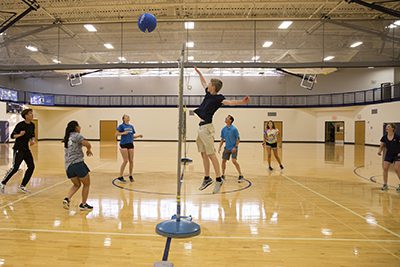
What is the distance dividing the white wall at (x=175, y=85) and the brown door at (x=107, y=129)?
→ 395cm

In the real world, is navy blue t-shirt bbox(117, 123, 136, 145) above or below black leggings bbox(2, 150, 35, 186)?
above

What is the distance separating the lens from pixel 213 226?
13.6 feet

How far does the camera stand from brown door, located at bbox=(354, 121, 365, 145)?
2553 centimetres

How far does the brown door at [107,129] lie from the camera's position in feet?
96.5

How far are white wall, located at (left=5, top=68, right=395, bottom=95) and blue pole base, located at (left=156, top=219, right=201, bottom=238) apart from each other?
26090 millimetres

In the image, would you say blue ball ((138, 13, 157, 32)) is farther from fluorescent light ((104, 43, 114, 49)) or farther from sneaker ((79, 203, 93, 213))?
fluorescent light ((104, 43, 114, 49))

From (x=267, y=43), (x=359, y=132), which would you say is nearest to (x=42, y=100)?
(x=267, y=43)

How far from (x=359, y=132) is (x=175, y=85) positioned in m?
18.4

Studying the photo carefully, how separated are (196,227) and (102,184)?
4.20m

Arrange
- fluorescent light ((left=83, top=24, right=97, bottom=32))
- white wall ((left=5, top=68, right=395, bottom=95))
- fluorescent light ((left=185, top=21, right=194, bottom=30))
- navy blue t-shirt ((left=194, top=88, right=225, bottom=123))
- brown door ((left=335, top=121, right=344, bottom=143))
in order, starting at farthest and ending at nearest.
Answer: white wall ((left=5, top=68, right=395, bottom=95))
brown door ((left=335, top=121, right=344, bottom=143))
fluorescent light ((left=83, top=24, right=97, bottom=32))
fluorescent light ((left=185, top=21, right=194, bottom=30))
navy blue t-shirt ((left=194, top=88, right=225, bottom=123))

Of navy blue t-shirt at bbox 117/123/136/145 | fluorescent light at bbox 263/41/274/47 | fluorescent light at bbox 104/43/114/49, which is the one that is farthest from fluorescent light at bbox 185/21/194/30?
navy blue t-shirt at bbox 117/123/136/145

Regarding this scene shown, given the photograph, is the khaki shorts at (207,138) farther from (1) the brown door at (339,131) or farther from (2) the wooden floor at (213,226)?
(1) the brown door at (339,131)

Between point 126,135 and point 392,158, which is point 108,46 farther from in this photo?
point 392,158

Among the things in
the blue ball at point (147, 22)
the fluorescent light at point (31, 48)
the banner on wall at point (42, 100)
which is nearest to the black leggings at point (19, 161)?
the blue ball at point (147, 22)
